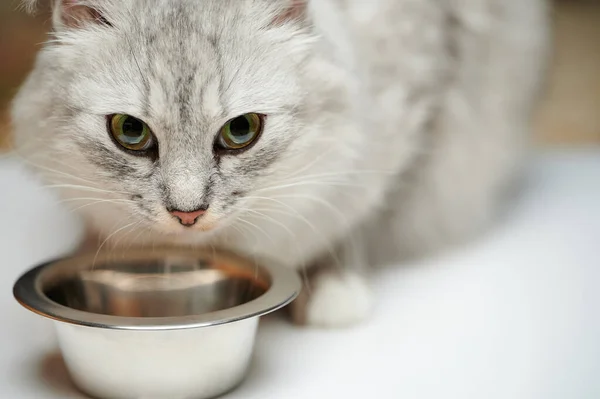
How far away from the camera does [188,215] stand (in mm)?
1037

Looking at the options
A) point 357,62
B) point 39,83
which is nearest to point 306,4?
point 357,62

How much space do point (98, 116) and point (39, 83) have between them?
0.16m

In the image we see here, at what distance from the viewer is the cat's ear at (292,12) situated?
114 cm

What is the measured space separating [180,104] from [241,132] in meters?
0.11

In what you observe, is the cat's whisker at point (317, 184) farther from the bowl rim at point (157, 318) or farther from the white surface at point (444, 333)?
the white surface at point (444, 333)

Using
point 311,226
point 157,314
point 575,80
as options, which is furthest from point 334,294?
point 575,80

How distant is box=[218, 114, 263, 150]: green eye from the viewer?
1.07 m

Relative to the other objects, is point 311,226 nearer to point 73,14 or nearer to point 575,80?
point 73,14

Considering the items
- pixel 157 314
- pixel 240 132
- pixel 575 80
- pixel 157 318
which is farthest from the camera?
pixel 575 80

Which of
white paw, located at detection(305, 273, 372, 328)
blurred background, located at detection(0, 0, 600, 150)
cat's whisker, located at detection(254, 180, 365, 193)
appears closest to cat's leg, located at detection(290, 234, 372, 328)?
white paw, located at detection(305, 273, 372, 328)

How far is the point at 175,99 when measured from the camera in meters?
1.01

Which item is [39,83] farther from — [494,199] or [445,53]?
[494,199]

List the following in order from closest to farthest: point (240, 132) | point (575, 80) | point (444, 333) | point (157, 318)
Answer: point (157, 318)
point (240, 132)
point (444, 333)
point (575, 80)

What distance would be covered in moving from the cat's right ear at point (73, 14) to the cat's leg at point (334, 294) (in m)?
0.58
